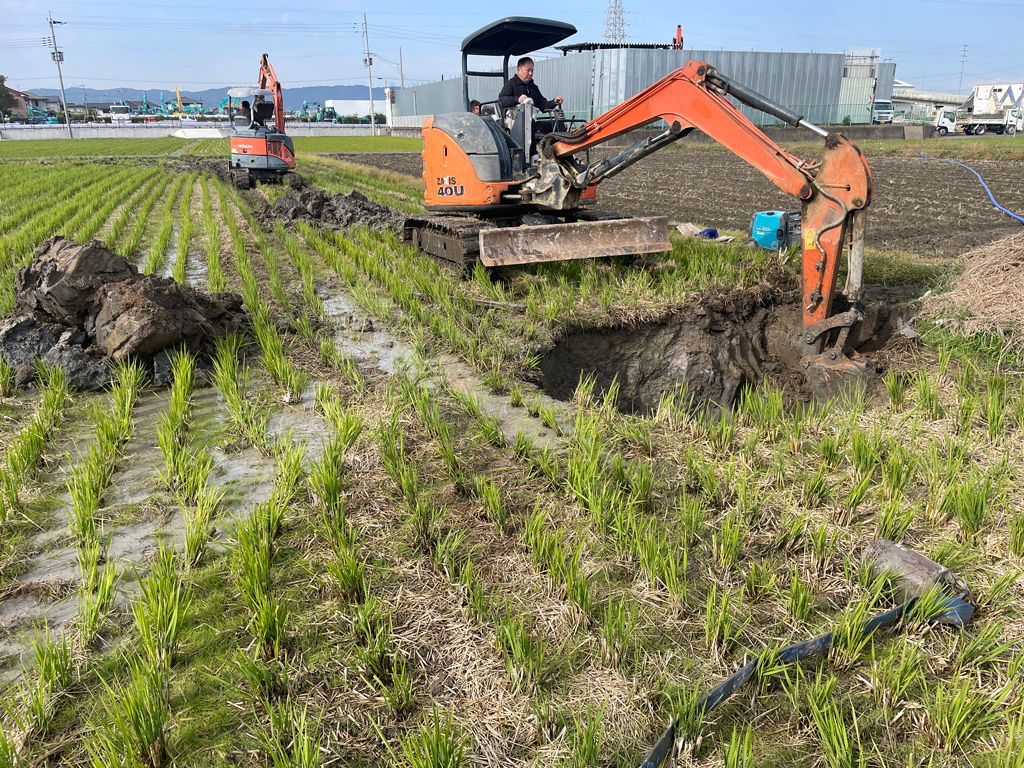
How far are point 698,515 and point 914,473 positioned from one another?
1.20 meters

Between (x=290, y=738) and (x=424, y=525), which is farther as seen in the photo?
(x=424, y=525)

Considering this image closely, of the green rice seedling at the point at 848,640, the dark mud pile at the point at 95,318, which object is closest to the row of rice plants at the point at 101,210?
the dark mud pile at the point at 95,318

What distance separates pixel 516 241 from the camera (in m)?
6.20

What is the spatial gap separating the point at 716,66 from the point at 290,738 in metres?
45.6

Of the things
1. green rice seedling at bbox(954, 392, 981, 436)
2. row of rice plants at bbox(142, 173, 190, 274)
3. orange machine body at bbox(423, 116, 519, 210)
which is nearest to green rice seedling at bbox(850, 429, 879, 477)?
green rice seedling at bbox(954, 392, 981, 436)

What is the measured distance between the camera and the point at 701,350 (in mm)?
5344

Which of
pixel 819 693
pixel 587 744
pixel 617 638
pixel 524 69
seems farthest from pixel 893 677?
pixel 524 69

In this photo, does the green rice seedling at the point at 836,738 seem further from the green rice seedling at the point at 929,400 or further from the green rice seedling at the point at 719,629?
the green rice seedling at the point at 929,400

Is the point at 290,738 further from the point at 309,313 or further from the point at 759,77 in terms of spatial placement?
the point at 759,77

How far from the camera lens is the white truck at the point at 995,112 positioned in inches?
1598

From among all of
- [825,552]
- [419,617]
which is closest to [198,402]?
[419,617]

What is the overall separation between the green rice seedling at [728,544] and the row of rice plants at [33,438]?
311 cm

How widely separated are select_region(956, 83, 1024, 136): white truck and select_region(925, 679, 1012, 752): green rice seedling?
170ft

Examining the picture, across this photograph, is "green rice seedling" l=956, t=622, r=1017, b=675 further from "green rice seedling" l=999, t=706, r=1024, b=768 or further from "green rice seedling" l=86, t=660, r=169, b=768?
"green rice seedling" l=86, t=660, r=169, b=768
